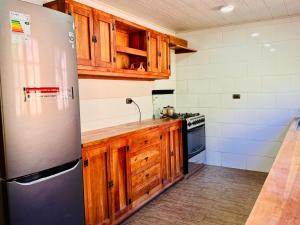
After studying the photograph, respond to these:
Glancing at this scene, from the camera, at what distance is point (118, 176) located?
8.86 ft

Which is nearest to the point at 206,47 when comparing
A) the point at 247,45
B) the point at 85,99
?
the point at 247,45

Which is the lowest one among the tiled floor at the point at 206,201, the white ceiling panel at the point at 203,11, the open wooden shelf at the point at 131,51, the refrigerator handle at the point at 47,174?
the tiled floor at the point at 206,201

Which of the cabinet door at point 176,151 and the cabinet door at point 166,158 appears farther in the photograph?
the cabinet door at point 176,151

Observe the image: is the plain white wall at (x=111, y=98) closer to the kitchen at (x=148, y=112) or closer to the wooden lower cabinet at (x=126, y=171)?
the kitchen at (x=148, y=112)

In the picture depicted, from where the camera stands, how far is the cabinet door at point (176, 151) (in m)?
3.70

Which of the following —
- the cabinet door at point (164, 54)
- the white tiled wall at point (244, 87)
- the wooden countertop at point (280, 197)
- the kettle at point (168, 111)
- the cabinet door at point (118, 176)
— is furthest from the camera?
the kettle at point (168, 111)

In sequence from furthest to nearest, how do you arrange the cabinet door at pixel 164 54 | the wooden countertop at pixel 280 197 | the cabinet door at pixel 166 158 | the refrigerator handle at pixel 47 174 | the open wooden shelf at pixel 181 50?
the open wooden shelf at pixel 181 50 < the cabinet door at pixel 164 54 < the cabinet door at pixel 166 158 < the refrigerator handle at pixel 47 174 < the wooden countertop at pixel 280 197

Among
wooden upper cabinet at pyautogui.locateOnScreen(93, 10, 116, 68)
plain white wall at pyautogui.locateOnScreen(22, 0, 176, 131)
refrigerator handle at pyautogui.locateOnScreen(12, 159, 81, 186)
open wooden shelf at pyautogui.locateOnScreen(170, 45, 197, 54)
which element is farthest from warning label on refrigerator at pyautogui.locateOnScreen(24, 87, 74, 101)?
open wooden shelf at pyautogui.locateOnScreen(170, 45, 197, 54)

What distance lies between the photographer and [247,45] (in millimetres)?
4215

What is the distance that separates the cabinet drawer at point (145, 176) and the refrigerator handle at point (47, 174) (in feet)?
3.28

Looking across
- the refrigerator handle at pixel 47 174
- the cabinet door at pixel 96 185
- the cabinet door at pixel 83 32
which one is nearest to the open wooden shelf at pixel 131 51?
the cabinet door at pixel 83 32

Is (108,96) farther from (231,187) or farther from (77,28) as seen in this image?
(231,187)

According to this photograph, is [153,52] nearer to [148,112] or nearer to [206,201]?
[148,112]

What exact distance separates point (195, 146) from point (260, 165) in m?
1.12
